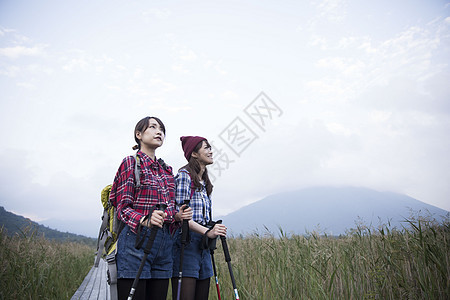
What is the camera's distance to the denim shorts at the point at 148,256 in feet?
6.67

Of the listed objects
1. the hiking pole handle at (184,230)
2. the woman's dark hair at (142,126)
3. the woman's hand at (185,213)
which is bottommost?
the hiking pole handle at (184,230)

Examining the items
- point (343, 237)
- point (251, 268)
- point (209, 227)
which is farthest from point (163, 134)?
point (343, 237)

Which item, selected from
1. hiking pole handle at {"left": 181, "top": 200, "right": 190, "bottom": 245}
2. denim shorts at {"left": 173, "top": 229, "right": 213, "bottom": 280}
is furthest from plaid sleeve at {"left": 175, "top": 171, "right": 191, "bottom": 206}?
denim shorts at {"left": 173, "top": 229, "right": 213, "bottom": 280}

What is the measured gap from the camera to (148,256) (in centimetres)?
212

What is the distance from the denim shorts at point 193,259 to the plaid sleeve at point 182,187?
294mm

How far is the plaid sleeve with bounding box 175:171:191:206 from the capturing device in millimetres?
2473

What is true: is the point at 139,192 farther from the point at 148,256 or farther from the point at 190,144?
the point at 190,144

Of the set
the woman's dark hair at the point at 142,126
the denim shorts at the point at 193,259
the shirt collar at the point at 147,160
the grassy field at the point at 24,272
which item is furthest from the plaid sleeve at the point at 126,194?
the grassy field at the point at 24,272

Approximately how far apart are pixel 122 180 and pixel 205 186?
880 mm

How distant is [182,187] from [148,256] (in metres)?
0.64

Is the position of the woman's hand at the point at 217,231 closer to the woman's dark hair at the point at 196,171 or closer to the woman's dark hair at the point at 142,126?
the woman's dark hair at the point at 196,171

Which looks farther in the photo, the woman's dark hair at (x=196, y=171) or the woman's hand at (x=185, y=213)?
the woman's dark hair at (x=196, y=171)

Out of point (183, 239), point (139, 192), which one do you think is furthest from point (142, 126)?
point (183, 239)

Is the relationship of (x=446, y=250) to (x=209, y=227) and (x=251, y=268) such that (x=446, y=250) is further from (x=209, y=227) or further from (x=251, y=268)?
(x=251, y=268)
